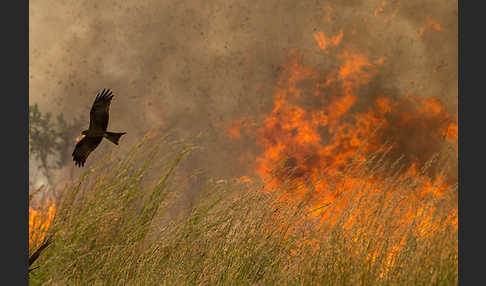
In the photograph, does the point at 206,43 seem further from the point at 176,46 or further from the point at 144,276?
the point at 144,276

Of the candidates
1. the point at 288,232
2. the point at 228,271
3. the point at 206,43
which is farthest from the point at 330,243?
the point at 206,43

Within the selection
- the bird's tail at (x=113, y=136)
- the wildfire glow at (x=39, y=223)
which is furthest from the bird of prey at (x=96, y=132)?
the wildfire glow at (x=39, y=223)

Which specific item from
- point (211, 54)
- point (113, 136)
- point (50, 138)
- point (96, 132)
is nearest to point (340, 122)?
point (211, 54)

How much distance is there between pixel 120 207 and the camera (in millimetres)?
2572

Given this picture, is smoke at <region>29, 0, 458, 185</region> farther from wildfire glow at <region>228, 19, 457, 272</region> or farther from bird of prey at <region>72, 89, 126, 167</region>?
bird of prey at <region>72, 89, 126, 167</region>

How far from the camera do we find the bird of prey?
2826 mm

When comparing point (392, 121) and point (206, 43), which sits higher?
point (206, 43)

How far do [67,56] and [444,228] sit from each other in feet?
8.43

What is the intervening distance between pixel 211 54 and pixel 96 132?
3.13ft

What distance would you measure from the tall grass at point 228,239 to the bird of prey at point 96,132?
19 cm

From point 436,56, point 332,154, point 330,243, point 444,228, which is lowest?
point 444,228

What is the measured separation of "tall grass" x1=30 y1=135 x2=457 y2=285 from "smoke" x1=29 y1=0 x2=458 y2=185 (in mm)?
475

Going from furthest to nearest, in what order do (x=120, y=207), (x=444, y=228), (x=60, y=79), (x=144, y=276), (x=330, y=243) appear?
(x=60, y=79)
(x=120, y=207)
(x=444, y=228)
(x=330, y=243)
(x=144, y=276)

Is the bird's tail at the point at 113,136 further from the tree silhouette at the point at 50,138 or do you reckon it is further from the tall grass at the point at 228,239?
the tree silhouette at the point at 50,138
